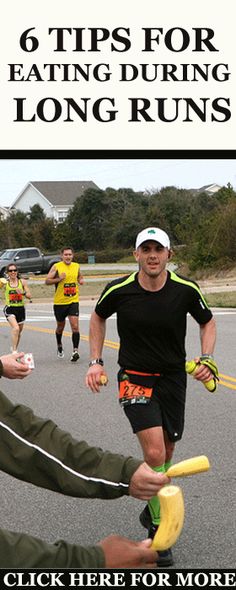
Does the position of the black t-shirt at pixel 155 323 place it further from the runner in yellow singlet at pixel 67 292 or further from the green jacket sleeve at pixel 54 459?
the runner in yellow singlet at pixel 67 292

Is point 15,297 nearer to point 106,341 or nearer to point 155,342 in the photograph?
point 106,341

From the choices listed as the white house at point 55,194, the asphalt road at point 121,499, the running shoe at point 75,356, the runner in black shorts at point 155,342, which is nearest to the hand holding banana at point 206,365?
the runner in black shorts at point 155,342

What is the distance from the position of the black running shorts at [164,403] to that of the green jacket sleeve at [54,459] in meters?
2.49

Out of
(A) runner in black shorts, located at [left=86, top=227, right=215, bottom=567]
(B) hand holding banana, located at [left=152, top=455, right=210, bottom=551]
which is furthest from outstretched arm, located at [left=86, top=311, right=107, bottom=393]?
(B) hand holding banana, located at [left=152, top=455, right=210, bottom=551]

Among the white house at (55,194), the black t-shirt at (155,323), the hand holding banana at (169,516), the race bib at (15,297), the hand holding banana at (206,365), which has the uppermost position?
the white house at (55,194)

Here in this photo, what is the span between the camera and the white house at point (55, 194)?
3790 inches

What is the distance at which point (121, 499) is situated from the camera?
6.66 m

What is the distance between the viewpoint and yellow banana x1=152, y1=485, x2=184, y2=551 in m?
2.42

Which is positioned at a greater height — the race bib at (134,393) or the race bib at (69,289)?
the race bib at (69,289)

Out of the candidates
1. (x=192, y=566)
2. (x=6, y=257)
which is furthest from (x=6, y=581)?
(x=6, y=257)

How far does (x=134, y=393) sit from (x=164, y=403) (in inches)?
8.4

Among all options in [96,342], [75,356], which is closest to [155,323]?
[96,342]

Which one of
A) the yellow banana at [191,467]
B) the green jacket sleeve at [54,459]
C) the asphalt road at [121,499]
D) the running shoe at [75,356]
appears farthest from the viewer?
the running shoe at [75,356]

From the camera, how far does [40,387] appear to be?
11859mm
